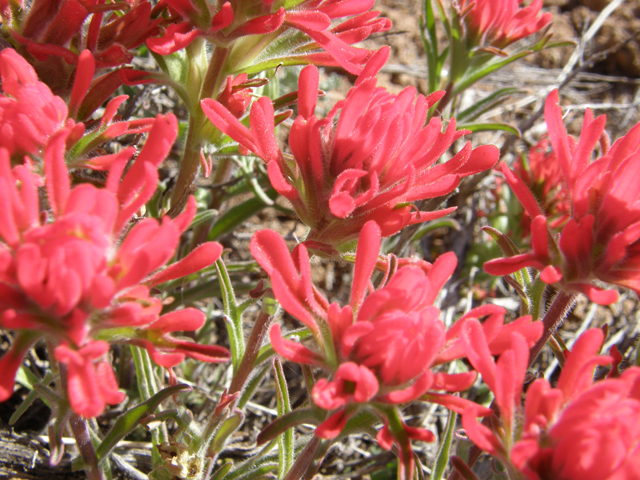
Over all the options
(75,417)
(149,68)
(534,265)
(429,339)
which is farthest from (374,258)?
(149,68)

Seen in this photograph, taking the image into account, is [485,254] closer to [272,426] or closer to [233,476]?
[233,476]

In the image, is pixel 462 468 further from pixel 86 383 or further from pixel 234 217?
pixel 234 217

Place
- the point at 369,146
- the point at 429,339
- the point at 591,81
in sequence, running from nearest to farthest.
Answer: the point at 429,339
the point at 369,146
the point at 591,81

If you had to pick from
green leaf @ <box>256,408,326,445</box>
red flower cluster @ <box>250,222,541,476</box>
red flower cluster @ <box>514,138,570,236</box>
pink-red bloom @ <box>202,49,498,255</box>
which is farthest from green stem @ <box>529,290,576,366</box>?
red flower cluster @ <box>514,138,570,236</box>

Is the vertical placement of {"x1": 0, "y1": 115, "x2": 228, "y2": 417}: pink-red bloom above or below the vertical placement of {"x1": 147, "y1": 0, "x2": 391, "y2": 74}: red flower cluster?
below

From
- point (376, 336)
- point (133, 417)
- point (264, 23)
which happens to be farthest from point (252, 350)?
point (264, 23)

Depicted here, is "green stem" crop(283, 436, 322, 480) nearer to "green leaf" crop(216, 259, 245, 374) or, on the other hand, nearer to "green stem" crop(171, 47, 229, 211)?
"green leaf" crop(216, 259, 245, 374)

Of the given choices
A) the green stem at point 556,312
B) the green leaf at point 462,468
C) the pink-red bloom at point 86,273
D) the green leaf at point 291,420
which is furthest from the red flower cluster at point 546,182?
the pink-red bloom at point 86,273
